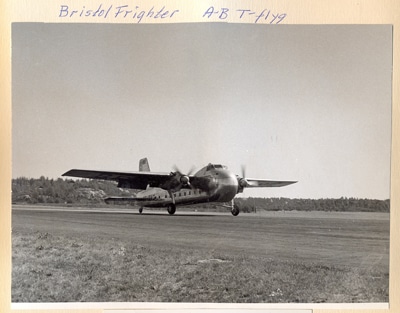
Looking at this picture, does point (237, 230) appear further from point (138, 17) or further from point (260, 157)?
point (138, 17)

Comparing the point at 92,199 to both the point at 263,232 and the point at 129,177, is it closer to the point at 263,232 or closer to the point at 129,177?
the point at 129,177

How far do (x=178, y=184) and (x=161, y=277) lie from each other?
34 centimetres

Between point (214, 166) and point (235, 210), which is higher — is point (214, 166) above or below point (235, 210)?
above

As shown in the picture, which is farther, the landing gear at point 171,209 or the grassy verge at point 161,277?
the landing gear at point 171,209

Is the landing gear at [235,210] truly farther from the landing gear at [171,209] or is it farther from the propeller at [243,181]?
the landing gear at [171,209]

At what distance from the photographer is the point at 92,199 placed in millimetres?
1673

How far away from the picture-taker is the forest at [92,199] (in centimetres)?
164

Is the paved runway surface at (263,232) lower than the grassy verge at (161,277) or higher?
higher
